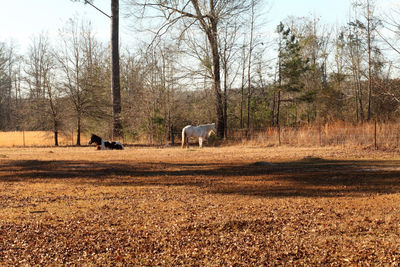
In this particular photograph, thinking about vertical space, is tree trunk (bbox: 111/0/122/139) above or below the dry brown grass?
above

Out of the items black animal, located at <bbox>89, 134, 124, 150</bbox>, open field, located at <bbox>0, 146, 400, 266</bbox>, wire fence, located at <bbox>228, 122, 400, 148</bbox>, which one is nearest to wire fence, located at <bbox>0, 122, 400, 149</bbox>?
wire fence, located at <bbox>228, 122, 400, 148</bbox>

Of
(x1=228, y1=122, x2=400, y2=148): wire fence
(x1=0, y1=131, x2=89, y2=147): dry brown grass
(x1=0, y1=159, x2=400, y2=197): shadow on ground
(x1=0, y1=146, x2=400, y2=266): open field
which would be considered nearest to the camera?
Result: (x1=0, y1=146, x2=400, y2=266): open field

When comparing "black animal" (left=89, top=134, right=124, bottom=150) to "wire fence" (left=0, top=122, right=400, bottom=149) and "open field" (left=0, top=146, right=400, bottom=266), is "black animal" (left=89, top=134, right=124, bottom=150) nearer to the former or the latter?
"wire fence" (left=0, top=122, right=400, bottom=149)

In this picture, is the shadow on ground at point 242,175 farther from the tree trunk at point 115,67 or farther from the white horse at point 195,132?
the tree trunk at point 115,67

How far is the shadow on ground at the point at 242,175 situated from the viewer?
1042 cm

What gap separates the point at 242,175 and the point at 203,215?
17.2 ft

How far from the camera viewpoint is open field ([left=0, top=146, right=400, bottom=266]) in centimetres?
557

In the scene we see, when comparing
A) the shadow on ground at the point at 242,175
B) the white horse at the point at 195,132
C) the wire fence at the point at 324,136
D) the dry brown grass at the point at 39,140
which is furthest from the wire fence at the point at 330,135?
the dry brown grass at the point at 39,140

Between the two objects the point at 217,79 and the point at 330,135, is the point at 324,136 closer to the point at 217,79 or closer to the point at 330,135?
the point at 330,135

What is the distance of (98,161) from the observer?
1734 cm

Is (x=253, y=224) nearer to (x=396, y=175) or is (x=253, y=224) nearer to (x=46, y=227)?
(x=46, y=227)

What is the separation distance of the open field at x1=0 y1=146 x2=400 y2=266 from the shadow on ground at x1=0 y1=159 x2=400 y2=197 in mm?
32

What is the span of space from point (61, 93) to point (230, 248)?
2610 centimetres

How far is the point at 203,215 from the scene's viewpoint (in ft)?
25.2
